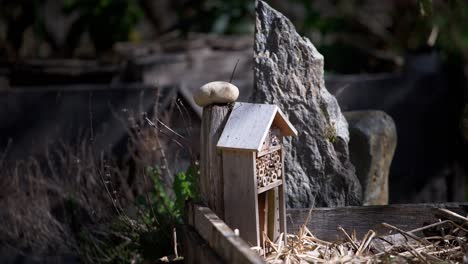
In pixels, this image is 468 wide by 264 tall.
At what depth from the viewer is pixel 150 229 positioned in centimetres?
377

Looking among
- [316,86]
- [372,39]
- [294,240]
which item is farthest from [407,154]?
[294,240]

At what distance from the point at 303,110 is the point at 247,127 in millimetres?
859

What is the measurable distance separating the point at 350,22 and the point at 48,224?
564 cm

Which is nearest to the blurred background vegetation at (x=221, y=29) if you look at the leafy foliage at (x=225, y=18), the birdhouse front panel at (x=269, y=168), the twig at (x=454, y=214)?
the leafy foliage at (x=225, y=18)

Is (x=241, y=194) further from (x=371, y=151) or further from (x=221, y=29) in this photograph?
(x=221, y=29)

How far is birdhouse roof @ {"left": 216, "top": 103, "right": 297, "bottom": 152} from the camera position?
2.85m

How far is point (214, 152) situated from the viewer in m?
3.00

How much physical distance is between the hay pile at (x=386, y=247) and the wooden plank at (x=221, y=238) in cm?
25

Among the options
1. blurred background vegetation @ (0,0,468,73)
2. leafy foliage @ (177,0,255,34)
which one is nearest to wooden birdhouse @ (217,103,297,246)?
blurred background vegetation @ (0,0,468,73)

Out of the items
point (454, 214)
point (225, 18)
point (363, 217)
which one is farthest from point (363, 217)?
point (225, 18)

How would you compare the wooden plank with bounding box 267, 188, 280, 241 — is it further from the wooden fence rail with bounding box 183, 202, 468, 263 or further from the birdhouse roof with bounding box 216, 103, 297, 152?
the birdhouse roof with bounding box 216, 103, 297, 152

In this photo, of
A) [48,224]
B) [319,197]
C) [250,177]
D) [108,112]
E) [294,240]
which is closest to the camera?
[250,177]

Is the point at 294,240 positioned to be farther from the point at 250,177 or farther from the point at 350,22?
the point at 350,22

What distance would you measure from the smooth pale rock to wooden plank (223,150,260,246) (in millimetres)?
215
